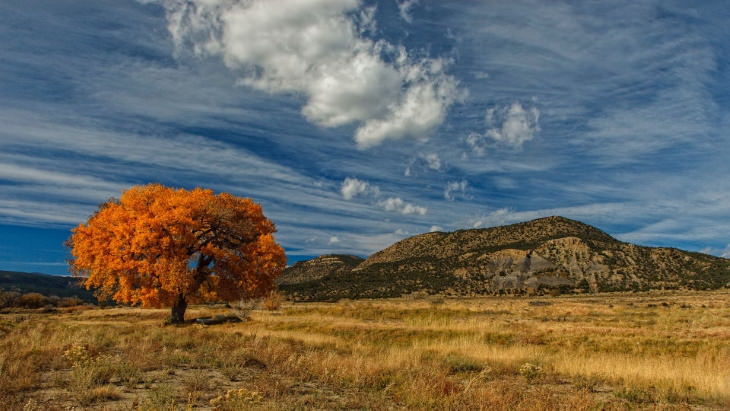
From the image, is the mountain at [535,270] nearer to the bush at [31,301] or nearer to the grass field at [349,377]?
the bush at [31,301]

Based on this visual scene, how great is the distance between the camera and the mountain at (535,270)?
85.1 m

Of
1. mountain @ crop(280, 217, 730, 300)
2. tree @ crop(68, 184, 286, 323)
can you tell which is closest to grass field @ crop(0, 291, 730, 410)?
tree @ crop(68, 184, 286, 323)

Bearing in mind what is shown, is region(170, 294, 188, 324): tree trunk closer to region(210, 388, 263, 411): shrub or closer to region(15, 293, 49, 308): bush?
region(210, 388, 263, 411): shrub

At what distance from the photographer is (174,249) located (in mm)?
27766

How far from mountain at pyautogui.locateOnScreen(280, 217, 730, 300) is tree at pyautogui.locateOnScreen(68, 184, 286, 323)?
181ft

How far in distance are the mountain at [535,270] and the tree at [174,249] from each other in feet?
181

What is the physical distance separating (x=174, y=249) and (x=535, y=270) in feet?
270

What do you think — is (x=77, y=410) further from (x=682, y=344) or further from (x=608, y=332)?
(x=608, y=332)

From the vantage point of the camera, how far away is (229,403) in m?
7.17

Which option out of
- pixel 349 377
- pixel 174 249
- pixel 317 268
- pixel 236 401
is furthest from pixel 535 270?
pixel 236 401

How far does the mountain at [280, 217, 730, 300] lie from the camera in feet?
279

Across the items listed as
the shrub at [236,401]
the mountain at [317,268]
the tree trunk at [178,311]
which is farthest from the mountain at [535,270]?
the shrub at [236,401]

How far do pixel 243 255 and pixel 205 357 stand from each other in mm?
17806

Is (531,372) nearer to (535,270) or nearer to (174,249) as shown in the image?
(174,249)
